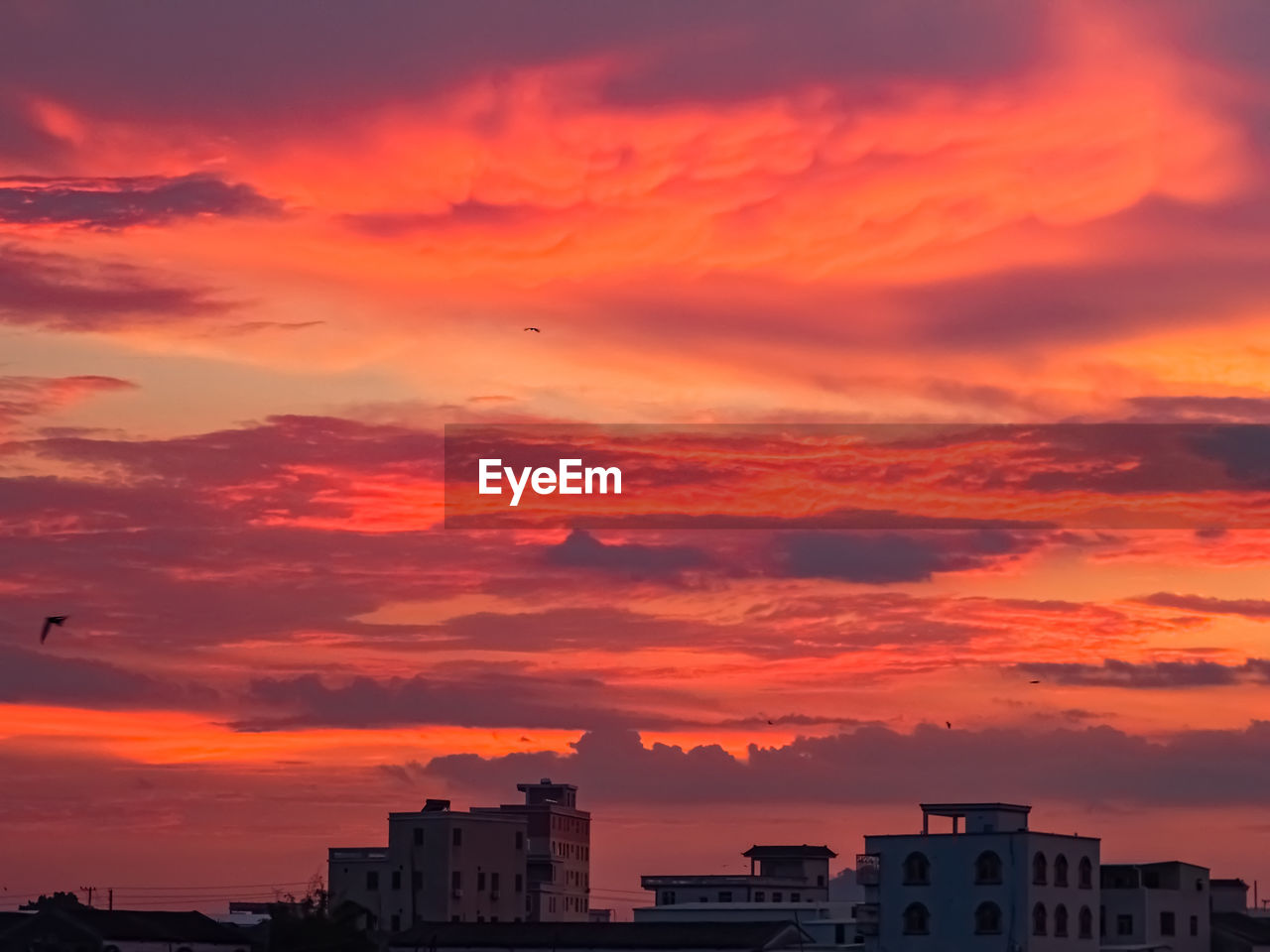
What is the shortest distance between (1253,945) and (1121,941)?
11.4m

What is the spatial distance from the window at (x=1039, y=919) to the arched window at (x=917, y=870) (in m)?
7.48

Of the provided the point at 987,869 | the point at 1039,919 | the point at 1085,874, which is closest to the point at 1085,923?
the point at 1085,874

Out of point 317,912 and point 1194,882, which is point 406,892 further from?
point 1194,882

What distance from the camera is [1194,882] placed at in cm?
15212

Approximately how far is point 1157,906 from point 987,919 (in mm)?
18667

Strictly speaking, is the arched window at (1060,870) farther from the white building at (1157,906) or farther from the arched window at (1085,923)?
the white building at (1157,906)

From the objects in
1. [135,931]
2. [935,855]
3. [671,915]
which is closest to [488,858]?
[671,915]

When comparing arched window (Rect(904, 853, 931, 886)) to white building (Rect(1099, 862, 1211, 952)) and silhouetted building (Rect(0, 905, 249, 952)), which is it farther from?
silhouetted building (Rect(0, 905, 249, 952))

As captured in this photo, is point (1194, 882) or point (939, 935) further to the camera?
point (1194, 882)

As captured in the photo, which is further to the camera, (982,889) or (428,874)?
(428,874)

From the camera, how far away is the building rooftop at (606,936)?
14312 cm

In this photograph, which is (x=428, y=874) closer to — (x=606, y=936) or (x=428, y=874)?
(x=428, y=874)

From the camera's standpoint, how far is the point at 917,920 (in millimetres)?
141375

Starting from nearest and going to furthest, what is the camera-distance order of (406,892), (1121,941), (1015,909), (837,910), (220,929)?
1. (1015,909)
2. (1121,941)
3. (220,929)
4. (837,910)
5. (406,892)
